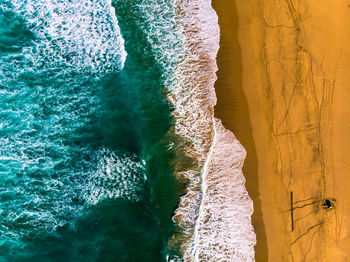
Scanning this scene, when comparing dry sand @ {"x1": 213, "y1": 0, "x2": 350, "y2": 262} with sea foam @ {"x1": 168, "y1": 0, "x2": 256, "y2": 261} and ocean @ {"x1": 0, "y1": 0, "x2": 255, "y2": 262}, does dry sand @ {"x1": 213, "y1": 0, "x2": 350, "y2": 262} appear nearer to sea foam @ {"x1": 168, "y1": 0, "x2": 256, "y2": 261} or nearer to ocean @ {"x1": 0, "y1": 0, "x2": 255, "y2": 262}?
sea foam @ {"x1": 168, "y1": 0, "x2": 256, "y2": 261}

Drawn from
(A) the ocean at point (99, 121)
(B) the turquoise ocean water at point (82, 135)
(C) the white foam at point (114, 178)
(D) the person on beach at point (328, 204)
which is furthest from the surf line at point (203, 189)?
(D) the person on beach at point (328, 204)

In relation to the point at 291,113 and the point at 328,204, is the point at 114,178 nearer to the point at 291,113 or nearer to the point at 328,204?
the point at 291,113

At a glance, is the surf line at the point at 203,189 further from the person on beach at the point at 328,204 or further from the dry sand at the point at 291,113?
the person on beach at the point at 328,204

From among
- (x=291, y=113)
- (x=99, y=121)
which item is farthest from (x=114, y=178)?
(x=291, y=113)

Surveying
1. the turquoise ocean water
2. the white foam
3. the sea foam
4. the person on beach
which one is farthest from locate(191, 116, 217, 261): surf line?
the person on beach

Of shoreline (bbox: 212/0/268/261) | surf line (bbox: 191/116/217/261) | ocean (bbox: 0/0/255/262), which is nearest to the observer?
surf line (bbox: 191/116/217/261)

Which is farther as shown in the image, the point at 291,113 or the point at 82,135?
the point at 291,113
